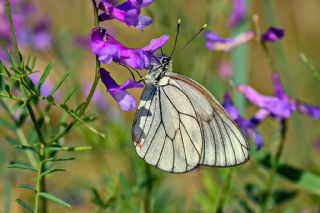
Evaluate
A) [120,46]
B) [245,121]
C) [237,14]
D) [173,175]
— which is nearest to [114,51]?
[120,46]

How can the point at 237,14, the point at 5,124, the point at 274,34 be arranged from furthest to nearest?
the point at 237,14
the point at 274,34
the point at 5,124

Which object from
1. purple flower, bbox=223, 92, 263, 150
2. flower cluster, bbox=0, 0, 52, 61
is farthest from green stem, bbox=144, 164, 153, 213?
flower cluster, bbox=0, 0, 52, 61

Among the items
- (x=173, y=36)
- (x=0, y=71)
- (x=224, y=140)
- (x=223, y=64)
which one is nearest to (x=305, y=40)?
(x=223, y=64)

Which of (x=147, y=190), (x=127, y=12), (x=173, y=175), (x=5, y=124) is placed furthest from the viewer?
(x=173, y=175)

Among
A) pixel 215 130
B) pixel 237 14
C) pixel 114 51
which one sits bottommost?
pixel 215 130

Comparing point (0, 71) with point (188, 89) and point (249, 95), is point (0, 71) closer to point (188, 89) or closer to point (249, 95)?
point (188, 89)

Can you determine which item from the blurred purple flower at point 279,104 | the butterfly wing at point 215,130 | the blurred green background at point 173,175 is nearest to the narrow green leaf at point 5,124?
the blurred green background at point 173,175

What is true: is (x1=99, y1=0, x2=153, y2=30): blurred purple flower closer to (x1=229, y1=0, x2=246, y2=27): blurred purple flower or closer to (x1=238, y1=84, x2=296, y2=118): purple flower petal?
(x1=238, y1=84, x2=296, y2=118): purple flower petal

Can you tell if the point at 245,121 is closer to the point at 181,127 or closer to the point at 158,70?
the point at 181,127
